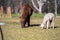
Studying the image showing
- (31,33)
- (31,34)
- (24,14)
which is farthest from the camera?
(24,14)

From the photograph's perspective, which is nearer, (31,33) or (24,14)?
(31,33)

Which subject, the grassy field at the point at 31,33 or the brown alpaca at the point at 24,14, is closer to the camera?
the grassy field at the point at 31,33

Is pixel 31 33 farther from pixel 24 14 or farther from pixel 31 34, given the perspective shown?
pixel 24 14

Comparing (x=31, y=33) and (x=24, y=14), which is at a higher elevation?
(x=24, y=14)

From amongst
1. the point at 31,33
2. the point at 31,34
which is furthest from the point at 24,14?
the point at 31,34

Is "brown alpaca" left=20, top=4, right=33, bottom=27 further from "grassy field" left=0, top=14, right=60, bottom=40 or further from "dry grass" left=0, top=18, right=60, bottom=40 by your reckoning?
"dry grass" left=0, top=18, right=60, bottom=40

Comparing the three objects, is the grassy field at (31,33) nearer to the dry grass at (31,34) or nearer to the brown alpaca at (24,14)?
the dry grass at (31,34)

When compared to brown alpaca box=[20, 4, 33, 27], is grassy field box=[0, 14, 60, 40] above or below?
below

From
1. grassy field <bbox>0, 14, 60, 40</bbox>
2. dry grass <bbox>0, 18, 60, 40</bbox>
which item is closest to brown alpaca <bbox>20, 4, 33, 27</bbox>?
grassy field <bbox>0, 14, 60, 40</bbox>

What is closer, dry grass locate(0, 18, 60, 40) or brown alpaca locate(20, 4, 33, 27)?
dry grass locate(0, 18, 60, 40)

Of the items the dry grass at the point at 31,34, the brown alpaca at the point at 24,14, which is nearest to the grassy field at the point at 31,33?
the dry grass at the point at 31,34

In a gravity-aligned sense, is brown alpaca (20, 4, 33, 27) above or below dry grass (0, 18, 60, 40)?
above

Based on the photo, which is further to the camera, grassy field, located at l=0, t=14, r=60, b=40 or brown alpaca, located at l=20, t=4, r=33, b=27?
brown alpaca, located at l=20, t=4, r=33, b=27

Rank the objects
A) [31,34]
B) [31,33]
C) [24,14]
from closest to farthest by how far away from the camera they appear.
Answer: [31,34]
[31,33]
[24,14]
